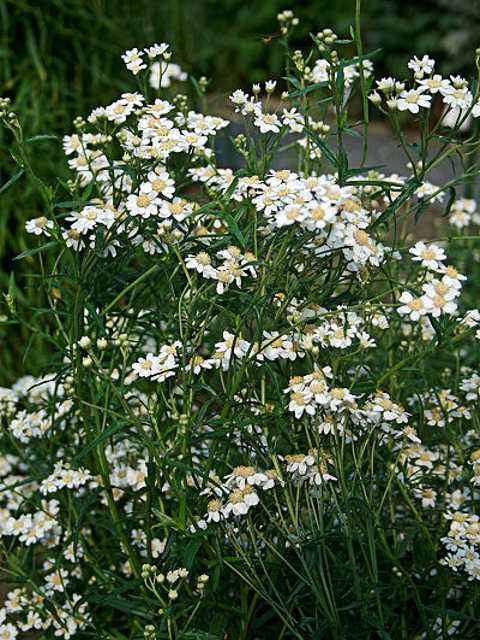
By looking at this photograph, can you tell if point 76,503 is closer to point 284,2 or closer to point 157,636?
point 157,636

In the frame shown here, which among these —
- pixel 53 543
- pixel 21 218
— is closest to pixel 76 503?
pixel 53 543

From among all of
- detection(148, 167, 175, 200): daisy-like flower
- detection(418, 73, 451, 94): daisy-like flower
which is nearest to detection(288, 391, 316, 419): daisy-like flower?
detection(148, 167, 175, 200): daisy-like flower

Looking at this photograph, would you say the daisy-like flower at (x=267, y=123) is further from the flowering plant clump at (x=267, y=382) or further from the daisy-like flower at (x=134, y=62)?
the daisy-like flower at (x=134, y=62)

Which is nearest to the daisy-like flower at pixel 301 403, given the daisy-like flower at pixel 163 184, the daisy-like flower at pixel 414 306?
the daisy-like flower at pixel 414 306

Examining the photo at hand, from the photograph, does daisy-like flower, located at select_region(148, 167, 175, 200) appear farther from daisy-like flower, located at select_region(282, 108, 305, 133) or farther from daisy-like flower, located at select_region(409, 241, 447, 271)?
daisy-like flower, located at select_region(409, 241, 447, 271)

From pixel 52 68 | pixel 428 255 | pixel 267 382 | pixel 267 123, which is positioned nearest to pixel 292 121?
pixel 267 123

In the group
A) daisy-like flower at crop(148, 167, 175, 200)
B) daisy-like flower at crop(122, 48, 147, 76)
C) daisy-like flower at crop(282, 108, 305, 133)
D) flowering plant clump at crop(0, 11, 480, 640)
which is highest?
daisy-like flower at crop(122, 48, 147, 76)

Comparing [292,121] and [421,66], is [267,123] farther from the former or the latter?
[421,66]

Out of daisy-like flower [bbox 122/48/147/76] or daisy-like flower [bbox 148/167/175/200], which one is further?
daisy-like flower [bbox 122/48/147/76]
